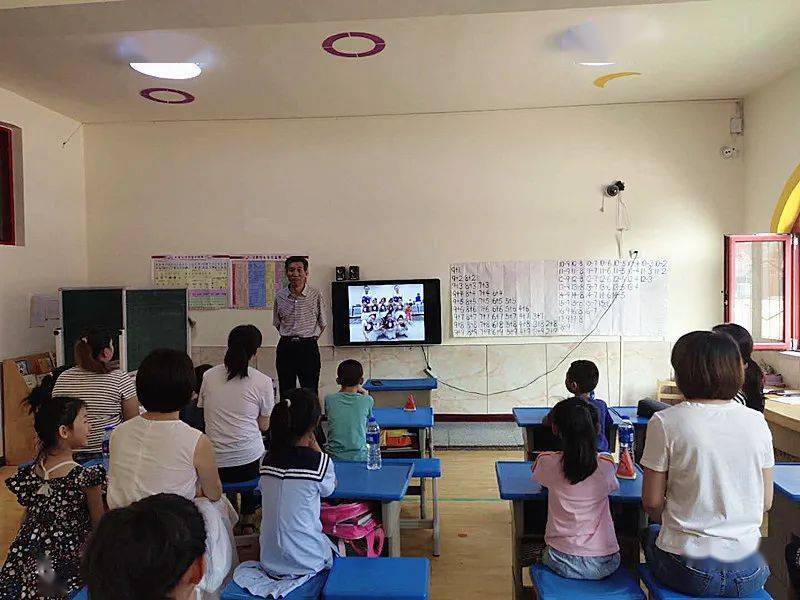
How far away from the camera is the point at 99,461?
3.26 m

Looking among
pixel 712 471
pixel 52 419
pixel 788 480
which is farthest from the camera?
pixel 788 480

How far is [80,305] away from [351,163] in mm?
2776

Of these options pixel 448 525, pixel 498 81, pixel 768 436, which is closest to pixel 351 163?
pixel 498 81

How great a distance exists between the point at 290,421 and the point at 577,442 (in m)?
1.02

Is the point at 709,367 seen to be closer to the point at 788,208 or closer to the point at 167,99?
the point at 788,208

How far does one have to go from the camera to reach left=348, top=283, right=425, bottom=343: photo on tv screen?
239 inches

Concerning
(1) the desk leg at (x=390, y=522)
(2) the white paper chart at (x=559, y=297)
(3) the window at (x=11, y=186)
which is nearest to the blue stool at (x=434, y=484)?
(1) the desk leg at (x=390, y=522)

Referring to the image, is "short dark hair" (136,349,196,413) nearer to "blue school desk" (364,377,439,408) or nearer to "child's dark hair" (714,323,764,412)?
"child's dark hair" (714,323,764,412)

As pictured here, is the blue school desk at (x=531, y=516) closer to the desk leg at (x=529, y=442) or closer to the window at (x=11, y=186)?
the desk leg at (x=529, y=442)

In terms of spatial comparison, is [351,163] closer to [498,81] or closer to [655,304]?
[498,81]

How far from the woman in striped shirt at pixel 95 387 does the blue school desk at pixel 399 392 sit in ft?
6.79

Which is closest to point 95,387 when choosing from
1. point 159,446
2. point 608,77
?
point 159,446

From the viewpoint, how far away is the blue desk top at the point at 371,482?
2.57m

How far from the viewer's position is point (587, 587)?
216 centimetres
